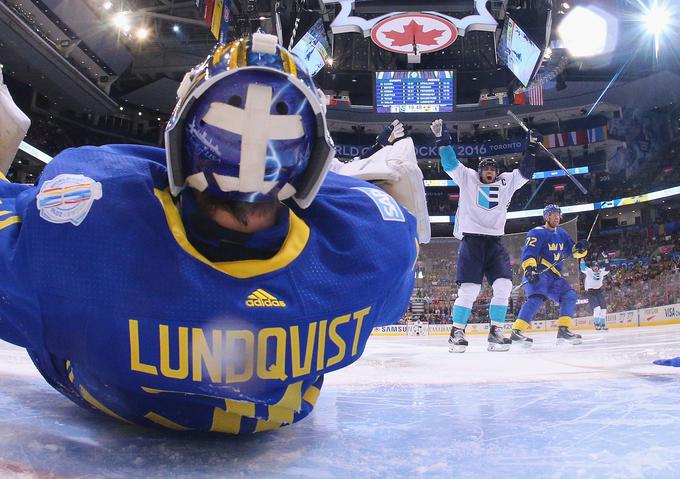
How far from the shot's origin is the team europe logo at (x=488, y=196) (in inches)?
179

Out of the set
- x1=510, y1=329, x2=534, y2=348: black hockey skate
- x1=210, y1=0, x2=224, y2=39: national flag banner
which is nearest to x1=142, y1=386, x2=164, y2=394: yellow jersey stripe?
x1=510, y1=329, x2=534, y2=348: black hockey skate

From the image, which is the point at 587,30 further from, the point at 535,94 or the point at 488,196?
the point at 488,196

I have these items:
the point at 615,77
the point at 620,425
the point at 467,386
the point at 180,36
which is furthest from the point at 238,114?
the point at 615,77

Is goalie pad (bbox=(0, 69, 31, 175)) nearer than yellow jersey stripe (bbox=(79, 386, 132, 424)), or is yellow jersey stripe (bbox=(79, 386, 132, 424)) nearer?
yellow jersey stripe (bbox=(79, 386, 132, 424))

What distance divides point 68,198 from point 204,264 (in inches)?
11.2

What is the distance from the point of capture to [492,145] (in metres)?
21.3

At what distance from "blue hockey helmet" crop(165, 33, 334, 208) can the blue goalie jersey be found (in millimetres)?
97

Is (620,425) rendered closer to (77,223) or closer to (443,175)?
(77,223)

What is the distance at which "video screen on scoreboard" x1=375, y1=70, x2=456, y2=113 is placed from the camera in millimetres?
15461

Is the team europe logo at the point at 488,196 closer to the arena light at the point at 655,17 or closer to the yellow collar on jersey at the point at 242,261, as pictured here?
the yellow collar on jersey at the point at 242,261

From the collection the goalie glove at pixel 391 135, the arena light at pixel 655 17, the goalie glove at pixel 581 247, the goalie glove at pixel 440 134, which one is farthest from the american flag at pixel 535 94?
the goalie glove at pixel 391 135

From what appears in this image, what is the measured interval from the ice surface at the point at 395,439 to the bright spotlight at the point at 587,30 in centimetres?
1228

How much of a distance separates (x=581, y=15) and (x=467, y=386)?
1241cm

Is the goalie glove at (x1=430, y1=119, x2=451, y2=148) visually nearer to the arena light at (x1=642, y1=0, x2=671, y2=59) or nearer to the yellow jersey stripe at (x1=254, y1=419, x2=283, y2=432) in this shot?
the yellow jersey stripe at (x1=254, y1=419, x2=283, y2=432)
